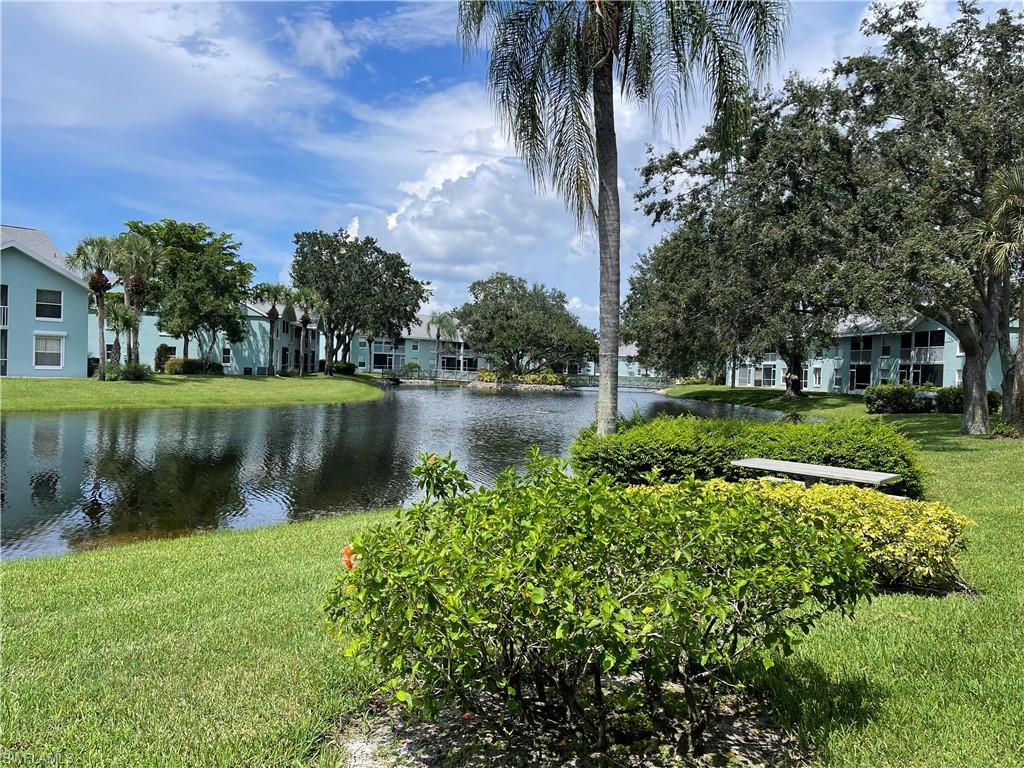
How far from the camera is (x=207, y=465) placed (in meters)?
16.1

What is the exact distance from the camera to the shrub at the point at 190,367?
44.8m

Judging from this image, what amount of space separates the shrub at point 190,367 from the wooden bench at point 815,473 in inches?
1717

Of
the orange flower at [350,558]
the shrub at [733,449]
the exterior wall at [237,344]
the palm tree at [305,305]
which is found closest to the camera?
the orange flower at [350,558]

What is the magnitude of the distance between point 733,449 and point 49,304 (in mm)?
39098

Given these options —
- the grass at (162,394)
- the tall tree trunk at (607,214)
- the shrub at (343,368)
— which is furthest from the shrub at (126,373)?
the tall tree trunk at (607,214)

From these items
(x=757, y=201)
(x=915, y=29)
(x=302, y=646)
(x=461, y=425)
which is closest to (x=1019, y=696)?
(x=302, y=646)

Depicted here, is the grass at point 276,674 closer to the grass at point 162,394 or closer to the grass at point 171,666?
the grass at point 171,666

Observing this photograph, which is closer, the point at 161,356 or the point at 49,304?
the point at 49,304

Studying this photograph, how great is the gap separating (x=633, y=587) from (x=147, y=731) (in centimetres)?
263

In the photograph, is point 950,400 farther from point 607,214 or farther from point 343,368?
point 343,368

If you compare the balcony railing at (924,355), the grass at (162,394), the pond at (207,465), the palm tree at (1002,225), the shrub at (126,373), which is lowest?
the pond at (207,465)

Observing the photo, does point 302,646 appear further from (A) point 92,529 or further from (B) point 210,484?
(B) point 210,484

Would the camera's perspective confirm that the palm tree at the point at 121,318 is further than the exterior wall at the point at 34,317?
Yes

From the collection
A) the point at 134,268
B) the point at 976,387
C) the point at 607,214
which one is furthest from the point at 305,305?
the point at 607,214
